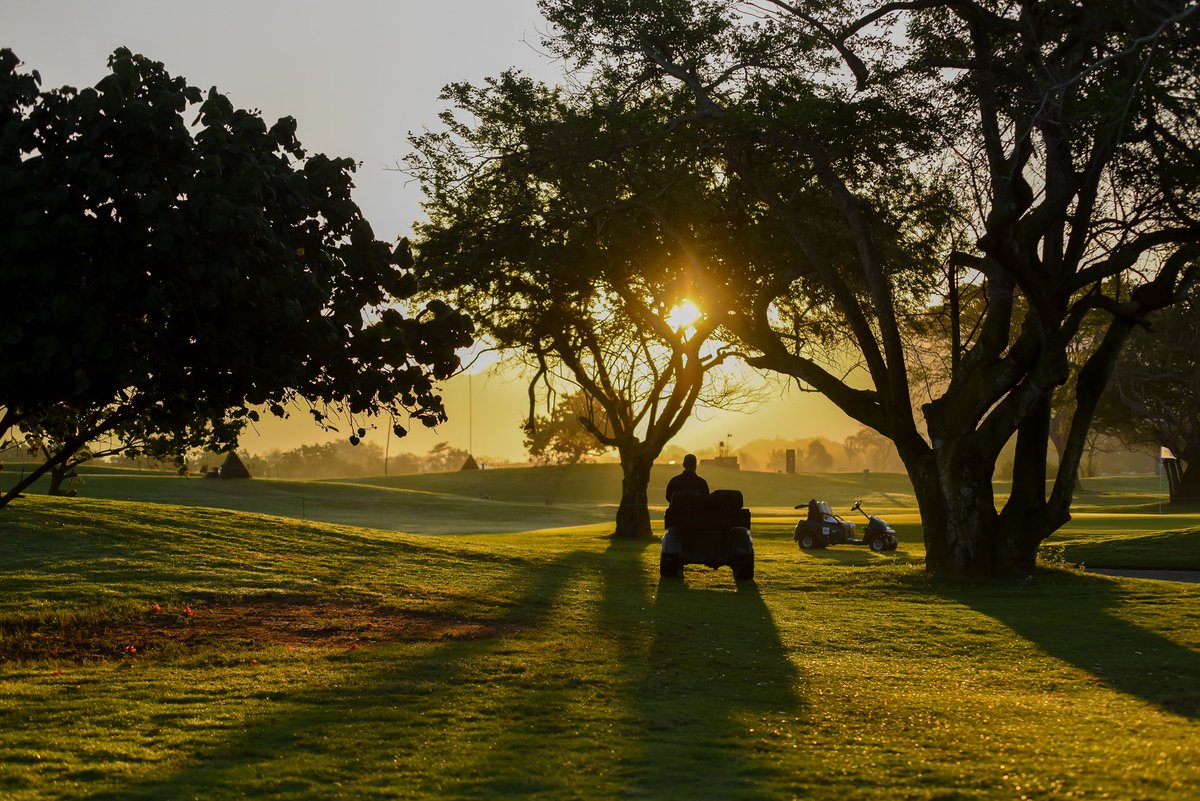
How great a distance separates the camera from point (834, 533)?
101 feet

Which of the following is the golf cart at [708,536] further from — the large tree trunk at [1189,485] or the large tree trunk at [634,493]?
the large tree trunk at [1189,485]

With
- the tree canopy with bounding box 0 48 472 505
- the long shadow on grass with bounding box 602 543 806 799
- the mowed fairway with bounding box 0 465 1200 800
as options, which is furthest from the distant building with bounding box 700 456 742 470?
the tree canopy with bounding box 0 48 472 505

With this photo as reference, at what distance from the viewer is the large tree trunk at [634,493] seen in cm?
3516

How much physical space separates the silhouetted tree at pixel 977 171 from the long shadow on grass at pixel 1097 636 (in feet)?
5.44

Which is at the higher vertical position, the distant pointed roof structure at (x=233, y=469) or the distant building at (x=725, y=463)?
the distant building at (x=725, y=463)

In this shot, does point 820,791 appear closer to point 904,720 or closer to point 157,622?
point 904,720

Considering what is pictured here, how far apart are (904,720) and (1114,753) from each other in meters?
1.63

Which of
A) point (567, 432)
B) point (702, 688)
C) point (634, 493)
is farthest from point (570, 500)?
point (702, 688)

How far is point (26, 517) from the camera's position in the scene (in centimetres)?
2219

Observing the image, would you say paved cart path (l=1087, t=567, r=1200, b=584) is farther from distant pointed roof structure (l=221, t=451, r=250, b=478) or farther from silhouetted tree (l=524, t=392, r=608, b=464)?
distant pointed roof structure (l=221, t=451, r=250, b=478)

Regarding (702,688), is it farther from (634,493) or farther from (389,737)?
(634,493)

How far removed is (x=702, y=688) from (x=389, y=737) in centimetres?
315

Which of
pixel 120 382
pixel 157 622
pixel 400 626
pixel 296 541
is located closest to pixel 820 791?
pixel 120 382

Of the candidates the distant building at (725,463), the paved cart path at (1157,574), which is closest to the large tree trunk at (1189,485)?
the paved cart path at (1157,574)
